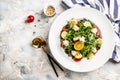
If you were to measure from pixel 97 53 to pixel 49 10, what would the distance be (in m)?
0.26

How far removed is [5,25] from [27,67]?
0.62 ft

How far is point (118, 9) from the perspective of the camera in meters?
1.60

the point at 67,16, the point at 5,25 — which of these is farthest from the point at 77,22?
the point at 5,25

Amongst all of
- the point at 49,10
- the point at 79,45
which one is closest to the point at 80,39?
the point at 79,45

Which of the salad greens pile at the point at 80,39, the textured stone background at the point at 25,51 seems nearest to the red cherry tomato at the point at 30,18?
the textured stone background at the point at 25,51

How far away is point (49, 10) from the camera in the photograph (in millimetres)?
1595

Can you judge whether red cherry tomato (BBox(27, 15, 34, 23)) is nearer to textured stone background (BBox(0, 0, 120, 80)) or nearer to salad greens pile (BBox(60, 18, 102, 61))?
textured stone background (BBox(0, 0, 120, 80))

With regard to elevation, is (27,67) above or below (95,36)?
below

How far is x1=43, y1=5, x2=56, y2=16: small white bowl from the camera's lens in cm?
159

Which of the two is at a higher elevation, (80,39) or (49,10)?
(49,10)

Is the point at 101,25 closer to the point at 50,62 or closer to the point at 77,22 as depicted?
the point at 77,22

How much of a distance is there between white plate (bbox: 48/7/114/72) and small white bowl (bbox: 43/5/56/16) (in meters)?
0.06

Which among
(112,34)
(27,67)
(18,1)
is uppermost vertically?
(18,1)

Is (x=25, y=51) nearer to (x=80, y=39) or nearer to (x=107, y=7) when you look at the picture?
(x=80, y=39)
